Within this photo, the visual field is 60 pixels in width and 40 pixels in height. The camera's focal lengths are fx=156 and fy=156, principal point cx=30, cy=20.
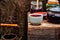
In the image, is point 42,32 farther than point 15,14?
No

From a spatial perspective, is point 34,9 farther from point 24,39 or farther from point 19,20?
point 24,39

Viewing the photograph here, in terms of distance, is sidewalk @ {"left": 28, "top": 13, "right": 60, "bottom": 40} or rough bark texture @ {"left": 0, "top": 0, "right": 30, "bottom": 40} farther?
rough bark texture @ {"left": 0, "top": 0, "right": 30, "bottom": 40}

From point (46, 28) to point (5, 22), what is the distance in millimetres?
983

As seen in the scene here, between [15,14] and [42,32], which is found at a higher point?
[15,14]

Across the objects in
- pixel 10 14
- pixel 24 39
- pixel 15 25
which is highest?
pixel 10 14

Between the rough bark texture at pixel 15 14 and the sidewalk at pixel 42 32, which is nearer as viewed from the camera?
the sidewalk at pixel 42 32

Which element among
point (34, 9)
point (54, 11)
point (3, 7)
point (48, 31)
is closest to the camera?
point (48, 31)

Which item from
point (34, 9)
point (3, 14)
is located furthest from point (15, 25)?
point (34, 9)

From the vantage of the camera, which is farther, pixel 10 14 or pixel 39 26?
pixel 10 14

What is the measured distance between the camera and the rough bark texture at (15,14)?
8.31ft

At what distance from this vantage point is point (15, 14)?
2568mm

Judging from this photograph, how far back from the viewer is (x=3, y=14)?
2551mm

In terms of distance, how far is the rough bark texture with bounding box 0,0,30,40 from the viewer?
2533 mm

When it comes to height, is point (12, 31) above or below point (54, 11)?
below
